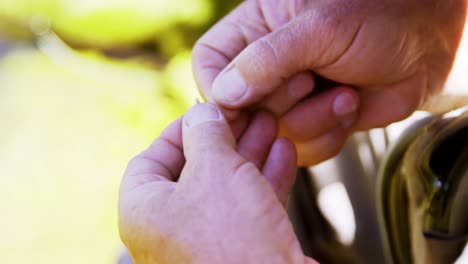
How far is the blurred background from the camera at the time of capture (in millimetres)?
1189

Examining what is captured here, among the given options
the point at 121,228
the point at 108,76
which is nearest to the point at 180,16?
the point at 108,76

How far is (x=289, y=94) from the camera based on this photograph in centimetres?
61

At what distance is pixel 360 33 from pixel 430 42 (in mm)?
84

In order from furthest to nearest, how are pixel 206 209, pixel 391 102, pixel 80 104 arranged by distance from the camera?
pixel 80 104
pixel 391 102
pixel 206 209

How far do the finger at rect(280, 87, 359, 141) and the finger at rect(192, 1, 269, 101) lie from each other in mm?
86

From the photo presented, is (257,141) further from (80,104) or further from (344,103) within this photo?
(80,104)

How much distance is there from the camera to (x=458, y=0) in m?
0.62

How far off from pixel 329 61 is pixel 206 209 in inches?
9.3

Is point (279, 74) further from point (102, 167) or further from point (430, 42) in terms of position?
point (102, 167)

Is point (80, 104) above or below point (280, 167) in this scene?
above

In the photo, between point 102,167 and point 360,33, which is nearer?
point 360,33

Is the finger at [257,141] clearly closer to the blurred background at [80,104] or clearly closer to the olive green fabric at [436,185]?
the olive green fabric at [436,185]

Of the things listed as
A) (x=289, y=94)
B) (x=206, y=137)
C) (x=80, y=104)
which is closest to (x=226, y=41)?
(x=289, y=94)

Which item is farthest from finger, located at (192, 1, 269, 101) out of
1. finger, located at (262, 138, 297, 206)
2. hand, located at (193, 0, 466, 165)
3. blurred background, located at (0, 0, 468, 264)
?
blurred background, located at (0, 0, 468, 264)
